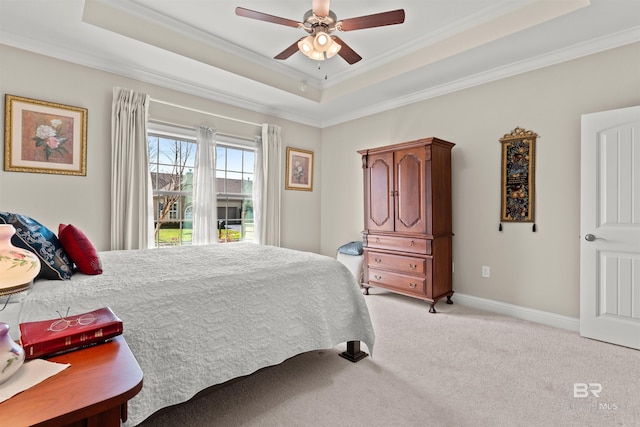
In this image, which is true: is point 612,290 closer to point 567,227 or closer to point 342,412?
point 567,227

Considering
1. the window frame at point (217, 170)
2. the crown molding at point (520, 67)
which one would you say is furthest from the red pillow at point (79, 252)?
the crown molding at point (520, 67)

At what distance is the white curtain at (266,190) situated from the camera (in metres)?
4.62

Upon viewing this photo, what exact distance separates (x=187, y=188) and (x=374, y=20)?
303cm

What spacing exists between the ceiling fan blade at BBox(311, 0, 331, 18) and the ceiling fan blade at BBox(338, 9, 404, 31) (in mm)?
147

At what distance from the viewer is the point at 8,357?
75cm

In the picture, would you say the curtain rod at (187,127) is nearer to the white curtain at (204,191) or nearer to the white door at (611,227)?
the white curtain at (204,191)

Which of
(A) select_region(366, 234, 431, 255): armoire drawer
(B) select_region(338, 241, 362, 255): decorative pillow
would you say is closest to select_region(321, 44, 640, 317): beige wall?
(A) select_region(366, 234, 431, 255): armoire drawer

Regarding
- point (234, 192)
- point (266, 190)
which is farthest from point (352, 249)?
point (234, 192)

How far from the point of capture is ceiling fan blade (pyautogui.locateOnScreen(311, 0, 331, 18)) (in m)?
2.18

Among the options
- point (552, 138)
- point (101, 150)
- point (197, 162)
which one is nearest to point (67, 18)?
point (101, 150)

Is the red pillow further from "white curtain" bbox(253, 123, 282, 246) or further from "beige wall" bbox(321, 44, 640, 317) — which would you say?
"beige wall" bbox(321, 44, 640, 317)

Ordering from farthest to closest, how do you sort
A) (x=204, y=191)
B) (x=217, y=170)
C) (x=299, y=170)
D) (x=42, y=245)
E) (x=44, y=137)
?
(x=299, y=170) → (x=217, y=170) → (x=204, y=191) → (x=44, y=137) → (x=42, y=245)

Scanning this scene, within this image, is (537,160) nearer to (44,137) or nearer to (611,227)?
(611,227)

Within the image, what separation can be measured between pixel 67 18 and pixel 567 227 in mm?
4910
